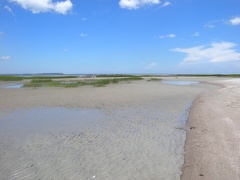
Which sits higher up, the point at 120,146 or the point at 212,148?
the point at 212,148

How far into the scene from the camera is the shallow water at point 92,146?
6.40m

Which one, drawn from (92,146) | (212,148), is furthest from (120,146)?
(212,148)

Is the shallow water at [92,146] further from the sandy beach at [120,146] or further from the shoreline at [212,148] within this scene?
the shoreline at [212,148]

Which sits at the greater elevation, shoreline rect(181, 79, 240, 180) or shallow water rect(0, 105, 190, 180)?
shoreline rect(181, 79, 240, 180)

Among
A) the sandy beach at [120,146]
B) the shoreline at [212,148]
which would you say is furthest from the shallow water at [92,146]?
the shoreline at [212,148]

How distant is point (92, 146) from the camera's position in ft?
27.8

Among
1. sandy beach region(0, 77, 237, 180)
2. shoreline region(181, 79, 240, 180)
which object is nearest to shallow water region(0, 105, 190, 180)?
sandy beach region(0, 77, 237, 180)

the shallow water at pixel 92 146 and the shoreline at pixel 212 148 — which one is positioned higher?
the shoreline at pixel 212 148

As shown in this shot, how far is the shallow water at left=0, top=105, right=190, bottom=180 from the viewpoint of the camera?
21.0ft

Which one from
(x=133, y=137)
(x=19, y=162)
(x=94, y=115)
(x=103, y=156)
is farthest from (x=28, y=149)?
(x=94, y=115)

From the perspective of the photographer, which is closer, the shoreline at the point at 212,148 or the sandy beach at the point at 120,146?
the shoreline at the point at 212,148

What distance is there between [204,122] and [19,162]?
8.13m

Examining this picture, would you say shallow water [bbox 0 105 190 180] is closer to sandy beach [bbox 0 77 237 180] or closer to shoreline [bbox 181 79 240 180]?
sandy beach [bbox 0 77 237 180]

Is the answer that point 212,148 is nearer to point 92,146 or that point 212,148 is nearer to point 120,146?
point 120,146
